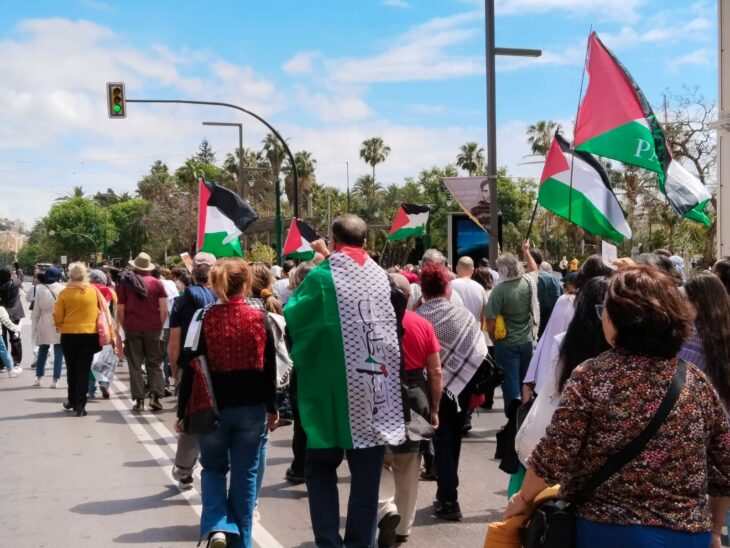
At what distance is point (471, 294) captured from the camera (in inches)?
388

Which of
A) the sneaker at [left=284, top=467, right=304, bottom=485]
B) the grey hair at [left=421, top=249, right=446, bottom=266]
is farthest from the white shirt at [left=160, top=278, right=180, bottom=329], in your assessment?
the grey hair at [left=421, top=249, right=446, bottom=266]

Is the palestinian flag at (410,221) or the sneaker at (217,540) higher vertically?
the palestinian flag at (410,221)

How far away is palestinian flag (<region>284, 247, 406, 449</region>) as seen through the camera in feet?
14.9

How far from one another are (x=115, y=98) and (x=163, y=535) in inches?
652

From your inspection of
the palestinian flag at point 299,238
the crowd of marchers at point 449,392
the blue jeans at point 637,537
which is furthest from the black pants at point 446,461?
the palestinian flag at point 299,238

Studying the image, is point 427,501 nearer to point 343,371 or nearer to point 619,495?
point 343,371

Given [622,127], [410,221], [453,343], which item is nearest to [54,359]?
[453,343]

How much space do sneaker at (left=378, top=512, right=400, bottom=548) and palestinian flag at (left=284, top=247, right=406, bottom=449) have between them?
1.12 metres

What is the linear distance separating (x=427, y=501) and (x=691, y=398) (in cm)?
444

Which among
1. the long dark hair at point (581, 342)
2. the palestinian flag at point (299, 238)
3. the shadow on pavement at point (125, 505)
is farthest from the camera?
the palestinian flag at point (299, 238)

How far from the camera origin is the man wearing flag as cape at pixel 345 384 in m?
4.56

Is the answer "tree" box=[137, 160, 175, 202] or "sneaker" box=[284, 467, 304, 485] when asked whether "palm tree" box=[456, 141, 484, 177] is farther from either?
"sneaker" box=[284, 467, 304, 485]

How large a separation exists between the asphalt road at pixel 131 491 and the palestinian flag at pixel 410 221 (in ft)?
35.3

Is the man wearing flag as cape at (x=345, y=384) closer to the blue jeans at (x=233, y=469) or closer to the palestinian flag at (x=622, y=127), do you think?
the blue jeans at (x=233, y=469)
